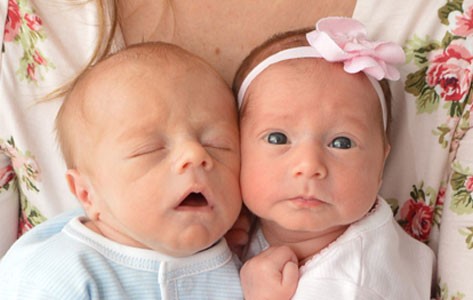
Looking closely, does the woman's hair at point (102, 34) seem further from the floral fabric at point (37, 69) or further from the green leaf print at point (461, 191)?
the green leaf print at point (461, 191)

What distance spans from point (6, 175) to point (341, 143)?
0.84 metres

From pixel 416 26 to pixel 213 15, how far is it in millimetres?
500

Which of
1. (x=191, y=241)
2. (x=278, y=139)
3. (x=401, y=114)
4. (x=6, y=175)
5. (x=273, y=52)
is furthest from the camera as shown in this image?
(x=6, y=175)

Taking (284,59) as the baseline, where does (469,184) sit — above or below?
below

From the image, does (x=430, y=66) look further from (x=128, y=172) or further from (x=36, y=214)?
(x=36, y=214)

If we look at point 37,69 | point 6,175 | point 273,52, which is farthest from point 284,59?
point 6,175

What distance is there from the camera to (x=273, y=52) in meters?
1.68

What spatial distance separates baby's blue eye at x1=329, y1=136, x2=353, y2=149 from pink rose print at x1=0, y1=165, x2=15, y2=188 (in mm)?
820

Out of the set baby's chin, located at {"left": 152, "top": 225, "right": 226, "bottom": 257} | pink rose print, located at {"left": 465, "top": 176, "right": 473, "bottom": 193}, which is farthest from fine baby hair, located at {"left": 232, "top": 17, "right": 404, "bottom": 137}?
baby's chin, located at {"left": 152, "top": 225, "right": 226, "bottom": 257}

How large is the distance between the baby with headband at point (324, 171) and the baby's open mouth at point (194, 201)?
0.33 ft

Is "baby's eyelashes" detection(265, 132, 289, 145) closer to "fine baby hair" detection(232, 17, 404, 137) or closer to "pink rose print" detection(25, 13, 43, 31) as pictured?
"fine baby hair" detection(232, 17, 404, 137)

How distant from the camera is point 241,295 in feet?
5.21

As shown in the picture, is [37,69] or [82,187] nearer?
[82,187]

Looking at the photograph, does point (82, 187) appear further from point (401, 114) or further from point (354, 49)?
point (401, 114)
